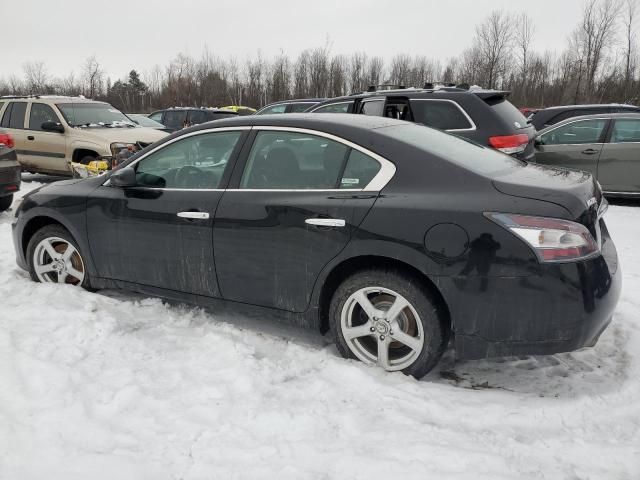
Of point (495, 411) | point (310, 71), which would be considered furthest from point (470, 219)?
point (310, 71)

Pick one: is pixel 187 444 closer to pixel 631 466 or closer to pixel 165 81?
pixel 631 466

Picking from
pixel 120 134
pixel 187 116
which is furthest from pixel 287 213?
pixel 187 116

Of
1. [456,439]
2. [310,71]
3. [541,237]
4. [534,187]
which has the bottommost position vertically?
[456,439]

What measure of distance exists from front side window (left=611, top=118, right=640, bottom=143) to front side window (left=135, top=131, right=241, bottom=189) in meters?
7.38

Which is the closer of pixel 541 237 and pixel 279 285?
pixel 541 237

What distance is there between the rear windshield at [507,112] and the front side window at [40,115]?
26.8 ft

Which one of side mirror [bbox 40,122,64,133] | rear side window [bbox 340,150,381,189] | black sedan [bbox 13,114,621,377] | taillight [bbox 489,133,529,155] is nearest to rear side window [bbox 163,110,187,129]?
side mirror [bbox 40,122,64,133]

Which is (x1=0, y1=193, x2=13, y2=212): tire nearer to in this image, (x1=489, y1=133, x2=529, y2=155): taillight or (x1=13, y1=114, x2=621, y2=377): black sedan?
(x1=13, y1=114, x2=621, y2=377): black sedan

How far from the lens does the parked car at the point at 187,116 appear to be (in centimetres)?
1408

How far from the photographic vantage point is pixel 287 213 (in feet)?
10.8

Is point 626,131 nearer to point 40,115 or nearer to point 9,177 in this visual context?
point 9,177

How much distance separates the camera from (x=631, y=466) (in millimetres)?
2359

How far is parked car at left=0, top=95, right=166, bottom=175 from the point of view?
9.80 m

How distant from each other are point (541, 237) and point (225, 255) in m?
1.99
